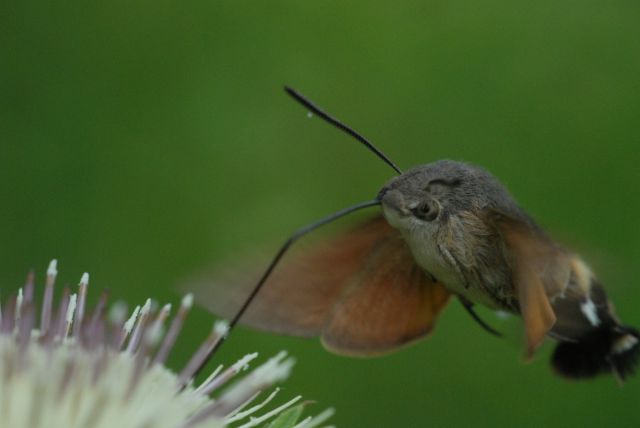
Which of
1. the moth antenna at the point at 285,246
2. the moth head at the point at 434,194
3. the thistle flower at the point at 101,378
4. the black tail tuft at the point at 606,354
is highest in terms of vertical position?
the moth head at the point at 434,194

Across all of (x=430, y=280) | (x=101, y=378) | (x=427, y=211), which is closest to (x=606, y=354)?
(x=430, y=280)

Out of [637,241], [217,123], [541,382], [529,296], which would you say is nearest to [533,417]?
[541,382]

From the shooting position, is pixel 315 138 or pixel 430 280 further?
pixel 315 138

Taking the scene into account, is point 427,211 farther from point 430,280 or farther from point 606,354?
point 606,354

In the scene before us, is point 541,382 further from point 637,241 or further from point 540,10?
point 540,10

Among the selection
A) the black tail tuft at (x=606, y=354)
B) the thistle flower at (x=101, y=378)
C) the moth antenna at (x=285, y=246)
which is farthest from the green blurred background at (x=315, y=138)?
the thistle flower at (x=101, y=378)

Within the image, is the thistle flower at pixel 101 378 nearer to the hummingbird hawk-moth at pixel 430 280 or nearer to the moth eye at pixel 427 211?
the hummingbird hawk-moth at pixel 430 280
